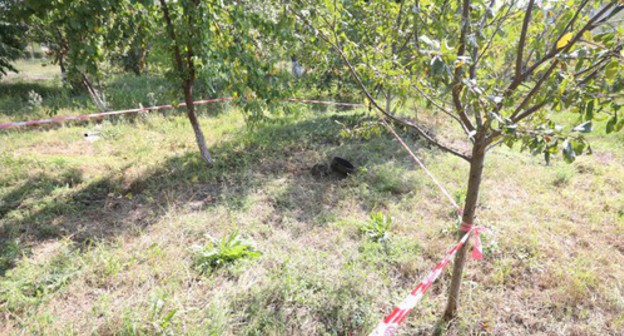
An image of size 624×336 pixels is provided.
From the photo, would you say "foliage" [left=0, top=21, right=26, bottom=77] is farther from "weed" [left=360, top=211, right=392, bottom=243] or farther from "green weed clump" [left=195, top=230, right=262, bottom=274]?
"weed" [left=360, top=211, right=392, bottom=243]

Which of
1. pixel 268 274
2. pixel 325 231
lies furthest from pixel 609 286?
pixel 268 274

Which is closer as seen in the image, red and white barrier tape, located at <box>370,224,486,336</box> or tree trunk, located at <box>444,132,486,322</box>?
red and white barrier tape, located at <box>370,224,486,336</box>

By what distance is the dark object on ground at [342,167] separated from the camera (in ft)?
13.6

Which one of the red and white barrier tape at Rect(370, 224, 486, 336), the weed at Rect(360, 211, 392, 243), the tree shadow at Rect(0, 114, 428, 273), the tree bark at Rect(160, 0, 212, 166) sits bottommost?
the tree shadow at Rect(0, 114, 428, 273)

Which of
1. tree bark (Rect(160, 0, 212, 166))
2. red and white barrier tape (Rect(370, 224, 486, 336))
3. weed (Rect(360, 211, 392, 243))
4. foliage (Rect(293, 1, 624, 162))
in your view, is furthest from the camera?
tree bark (Rect(160, 0, 212, 166))

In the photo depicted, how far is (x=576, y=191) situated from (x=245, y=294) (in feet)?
13.1

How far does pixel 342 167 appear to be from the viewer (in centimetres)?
413

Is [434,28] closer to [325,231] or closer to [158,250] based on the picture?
[325,231]

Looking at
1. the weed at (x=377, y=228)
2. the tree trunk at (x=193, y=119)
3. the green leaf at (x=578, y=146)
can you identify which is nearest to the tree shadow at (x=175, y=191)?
the tree trunk at (x=193, y=119)

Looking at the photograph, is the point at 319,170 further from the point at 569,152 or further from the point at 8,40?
the point at 8,40

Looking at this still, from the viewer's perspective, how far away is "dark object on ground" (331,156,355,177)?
13.6 ft

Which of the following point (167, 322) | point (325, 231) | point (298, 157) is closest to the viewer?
point (167, 322)

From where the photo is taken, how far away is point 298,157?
15.8 ft

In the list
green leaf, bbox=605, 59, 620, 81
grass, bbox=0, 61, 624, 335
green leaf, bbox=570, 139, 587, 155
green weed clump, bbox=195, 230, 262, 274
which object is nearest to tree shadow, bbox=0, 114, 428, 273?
grass, bbox=0, 61, 624, 335
